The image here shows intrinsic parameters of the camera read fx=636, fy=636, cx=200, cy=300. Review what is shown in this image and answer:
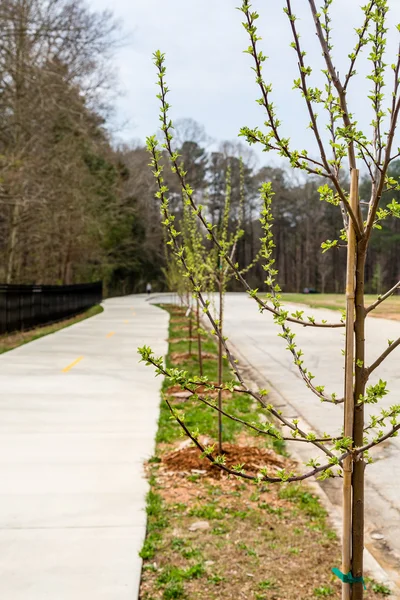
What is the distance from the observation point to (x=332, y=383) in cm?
1036

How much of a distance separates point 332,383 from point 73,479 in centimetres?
605

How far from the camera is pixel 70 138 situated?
2638cm

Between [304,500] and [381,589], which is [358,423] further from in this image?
[304,500]

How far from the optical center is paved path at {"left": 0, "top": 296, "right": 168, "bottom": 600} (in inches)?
141

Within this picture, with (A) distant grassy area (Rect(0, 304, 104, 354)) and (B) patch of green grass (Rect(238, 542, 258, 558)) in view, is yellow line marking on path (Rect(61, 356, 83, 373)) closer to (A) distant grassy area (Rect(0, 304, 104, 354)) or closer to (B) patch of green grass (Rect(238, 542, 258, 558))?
(A) distant grassy area (Rect(0, 304, 104, 354))

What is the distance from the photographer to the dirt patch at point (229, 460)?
545 cm

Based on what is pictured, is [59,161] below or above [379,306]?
above

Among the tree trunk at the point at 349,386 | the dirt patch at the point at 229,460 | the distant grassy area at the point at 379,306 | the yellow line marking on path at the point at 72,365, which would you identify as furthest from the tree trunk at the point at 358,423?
the distant grassy area at the point at 379,306

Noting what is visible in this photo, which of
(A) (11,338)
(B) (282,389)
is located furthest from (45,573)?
(A) (11,338)

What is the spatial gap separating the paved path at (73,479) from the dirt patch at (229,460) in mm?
333

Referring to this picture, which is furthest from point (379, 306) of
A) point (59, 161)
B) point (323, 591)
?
point (323, 591)

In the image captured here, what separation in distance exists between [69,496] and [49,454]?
1.21 m

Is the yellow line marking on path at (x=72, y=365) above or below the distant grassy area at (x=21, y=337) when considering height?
below

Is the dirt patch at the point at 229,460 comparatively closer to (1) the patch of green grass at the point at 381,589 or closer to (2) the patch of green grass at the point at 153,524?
(2) the patch of green grass at the point at 153,524
